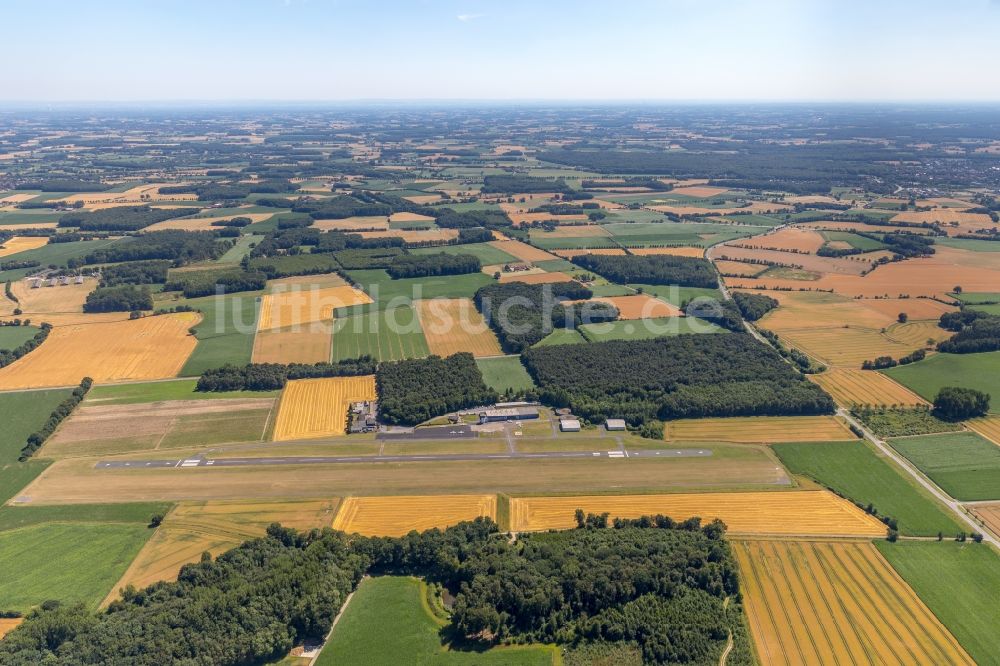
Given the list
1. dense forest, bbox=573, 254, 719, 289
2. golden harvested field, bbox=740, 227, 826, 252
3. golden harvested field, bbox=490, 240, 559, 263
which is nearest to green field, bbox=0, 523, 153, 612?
dense forest, bbox=573, 254, 719, 289

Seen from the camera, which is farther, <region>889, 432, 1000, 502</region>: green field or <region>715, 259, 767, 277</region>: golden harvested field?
<region>715, 259, 767, 277</region>: golden harvested field

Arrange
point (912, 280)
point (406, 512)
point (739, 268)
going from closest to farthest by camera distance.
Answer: point (406, 512) < point (912, 280) < point (739, 268)

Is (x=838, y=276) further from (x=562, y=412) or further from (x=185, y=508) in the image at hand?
(x=185, y=508)

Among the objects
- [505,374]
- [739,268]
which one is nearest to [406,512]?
[505,374]

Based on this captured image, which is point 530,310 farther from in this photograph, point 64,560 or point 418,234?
point 64,560

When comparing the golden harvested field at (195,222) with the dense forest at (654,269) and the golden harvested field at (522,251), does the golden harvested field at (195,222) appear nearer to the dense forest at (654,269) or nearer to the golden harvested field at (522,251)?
the golden harvested field at (522,251)

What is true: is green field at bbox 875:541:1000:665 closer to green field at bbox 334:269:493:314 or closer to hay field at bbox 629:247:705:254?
green field at bbox 334:269:493:314

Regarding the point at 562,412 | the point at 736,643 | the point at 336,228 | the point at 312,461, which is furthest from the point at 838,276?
the point at 336,228
